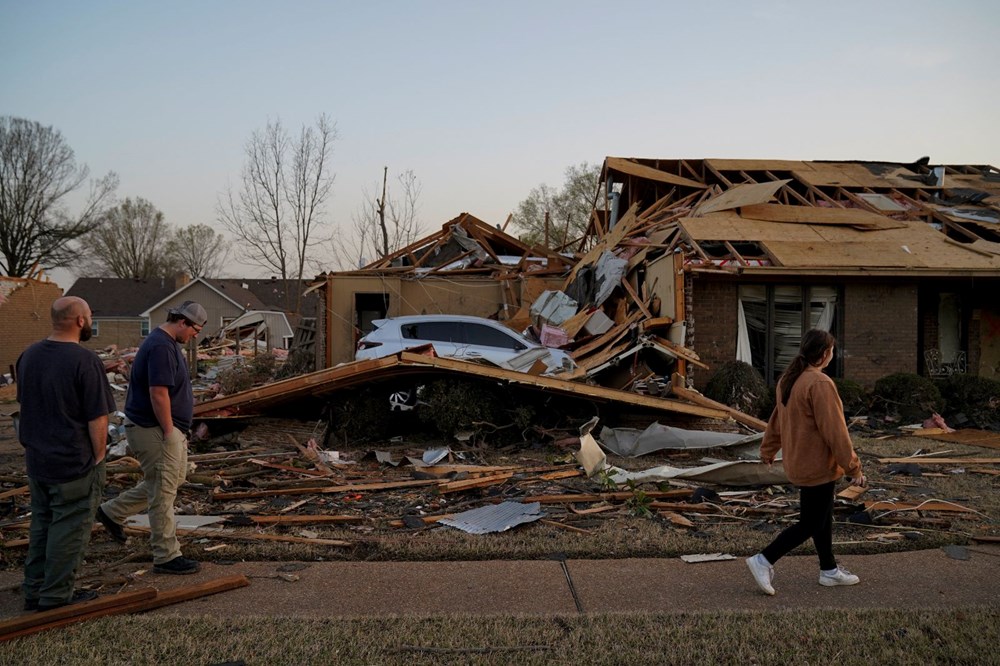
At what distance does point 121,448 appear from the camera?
9039 mm

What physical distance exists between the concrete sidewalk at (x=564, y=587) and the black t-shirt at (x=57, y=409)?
915 mm

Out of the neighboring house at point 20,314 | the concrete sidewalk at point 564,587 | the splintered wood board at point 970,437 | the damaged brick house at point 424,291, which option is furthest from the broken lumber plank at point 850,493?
the neighboring house at point 20,314

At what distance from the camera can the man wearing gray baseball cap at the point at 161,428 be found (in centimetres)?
498

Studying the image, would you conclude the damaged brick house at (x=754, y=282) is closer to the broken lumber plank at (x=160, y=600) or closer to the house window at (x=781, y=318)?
the house window at (x=781, y=318)

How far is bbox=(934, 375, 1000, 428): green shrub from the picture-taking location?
43.0 feet

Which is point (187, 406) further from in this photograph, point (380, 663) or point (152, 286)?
point (152, 286)

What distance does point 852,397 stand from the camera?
1332cm

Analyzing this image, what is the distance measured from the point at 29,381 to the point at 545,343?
34.6 ft

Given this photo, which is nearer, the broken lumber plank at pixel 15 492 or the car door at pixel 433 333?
the broken lumber plank at pixel 15 492

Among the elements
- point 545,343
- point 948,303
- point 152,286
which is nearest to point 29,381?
point 545,343

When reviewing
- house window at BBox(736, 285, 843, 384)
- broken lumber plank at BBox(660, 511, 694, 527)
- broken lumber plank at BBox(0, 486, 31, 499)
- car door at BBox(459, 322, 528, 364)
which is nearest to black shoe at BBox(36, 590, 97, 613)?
broken lumber plank at BBox(0, 486, 31, 499)

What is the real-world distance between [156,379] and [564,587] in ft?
9.63

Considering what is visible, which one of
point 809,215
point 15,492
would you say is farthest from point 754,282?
point 15,492

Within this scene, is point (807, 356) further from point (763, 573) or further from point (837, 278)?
point (837, 278)
